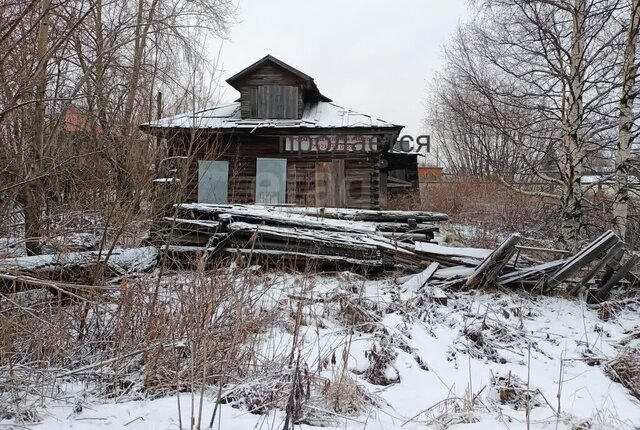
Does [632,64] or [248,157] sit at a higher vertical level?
[632,64]

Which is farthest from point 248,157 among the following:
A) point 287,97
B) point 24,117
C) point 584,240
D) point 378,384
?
point 378,384

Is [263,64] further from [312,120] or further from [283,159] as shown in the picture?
[283,159]

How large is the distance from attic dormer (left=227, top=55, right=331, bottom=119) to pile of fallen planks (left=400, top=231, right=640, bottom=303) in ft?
30.9

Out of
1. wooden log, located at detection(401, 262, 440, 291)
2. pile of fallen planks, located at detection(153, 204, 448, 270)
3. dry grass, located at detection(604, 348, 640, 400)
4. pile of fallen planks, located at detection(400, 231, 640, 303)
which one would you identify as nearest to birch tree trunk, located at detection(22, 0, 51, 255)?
pile of fallen planks, located at detection(153, 204, 448, 270)

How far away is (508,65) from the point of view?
8703mm

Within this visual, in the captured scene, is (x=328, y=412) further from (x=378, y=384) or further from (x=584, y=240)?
(x=584, y=240)

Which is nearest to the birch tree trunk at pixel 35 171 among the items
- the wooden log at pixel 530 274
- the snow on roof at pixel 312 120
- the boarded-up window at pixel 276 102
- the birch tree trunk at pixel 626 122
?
the wooden log at pixel 530 274

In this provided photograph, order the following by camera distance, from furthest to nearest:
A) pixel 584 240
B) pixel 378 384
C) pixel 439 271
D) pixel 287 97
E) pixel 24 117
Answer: pixel 287 97
pixel 584 240
pixel 439 271
pixel 24 117
pixel 378 384

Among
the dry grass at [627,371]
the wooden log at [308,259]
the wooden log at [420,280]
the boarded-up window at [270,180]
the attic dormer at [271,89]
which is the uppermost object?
the attic dormer at [271,89]

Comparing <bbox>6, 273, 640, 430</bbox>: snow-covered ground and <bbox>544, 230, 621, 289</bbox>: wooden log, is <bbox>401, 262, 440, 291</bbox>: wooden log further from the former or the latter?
<bbox>544, 230, 621, 289</bbox>: wooden log

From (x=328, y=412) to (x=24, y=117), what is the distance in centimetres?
536

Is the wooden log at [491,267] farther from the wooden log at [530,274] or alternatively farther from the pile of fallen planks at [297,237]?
the pile of fallen planks at [297,237]

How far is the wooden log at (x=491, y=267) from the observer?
592 centimetres

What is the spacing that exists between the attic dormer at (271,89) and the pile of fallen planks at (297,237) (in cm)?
715
